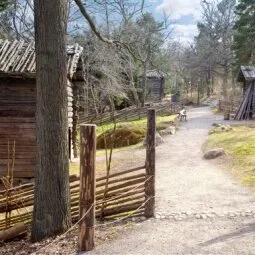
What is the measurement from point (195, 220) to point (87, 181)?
246 cm

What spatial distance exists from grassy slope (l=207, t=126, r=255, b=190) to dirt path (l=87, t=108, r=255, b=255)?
0.48 meters

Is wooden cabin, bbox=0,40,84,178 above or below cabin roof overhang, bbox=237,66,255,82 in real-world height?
below

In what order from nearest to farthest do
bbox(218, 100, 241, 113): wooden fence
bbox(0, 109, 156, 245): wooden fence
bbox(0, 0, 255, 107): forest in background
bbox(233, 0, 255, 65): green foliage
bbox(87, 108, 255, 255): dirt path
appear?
bbox(87, 108, 255, 255): dirt path
bbox(0, 109, 156, 245): wooden fence
bbox(0, 0, 255, 107): forest in background
bbox(218, 100, 241, 113): wooden fence
bbox(233, 0, 255, 65): green foliage

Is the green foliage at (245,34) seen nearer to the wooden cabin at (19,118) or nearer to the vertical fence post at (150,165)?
the wooden cabin at (19,118)

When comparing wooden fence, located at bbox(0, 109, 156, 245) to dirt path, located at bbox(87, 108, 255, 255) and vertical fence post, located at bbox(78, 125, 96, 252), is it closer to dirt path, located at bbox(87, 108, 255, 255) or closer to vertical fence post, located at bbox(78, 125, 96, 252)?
dirt path, located at bbox(87, 108, 255, 255)

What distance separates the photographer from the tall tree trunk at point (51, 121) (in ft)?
20.2

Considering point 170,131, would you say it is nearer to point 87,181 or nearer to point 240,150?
point 240,150

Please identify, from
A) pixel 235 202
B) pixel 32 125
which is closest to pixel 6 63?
pixel 32 125

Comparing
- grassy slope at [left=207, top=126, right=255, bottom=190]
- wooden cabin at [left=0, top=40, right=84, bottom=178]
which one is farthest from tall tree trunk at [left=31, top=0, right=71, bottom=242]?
wooden cabin at [left=0, top=40, right=84, bottom=178]

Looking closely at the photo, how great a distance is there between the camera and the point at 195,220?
7.08 m

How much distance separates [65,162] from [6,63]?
7.67 metres

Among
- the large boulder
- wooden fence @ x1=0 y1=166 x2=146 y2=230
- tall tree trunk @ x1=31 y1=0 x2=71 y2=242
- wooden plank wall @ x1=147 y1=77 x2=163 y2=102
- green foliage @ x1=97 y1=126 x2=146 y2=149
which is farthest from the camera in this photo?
wooden plank wall @ x1=147 y1=77 x2=163 y2=102

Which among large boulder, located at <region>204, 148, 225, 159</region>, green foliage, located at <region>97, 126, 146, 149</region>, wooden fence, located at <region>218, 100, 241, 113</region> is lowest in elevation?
green foliage, located at <region>97, 126, 146, 149</region>

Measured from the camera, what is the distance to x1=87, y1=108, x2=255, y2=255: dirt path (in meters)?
5.82
